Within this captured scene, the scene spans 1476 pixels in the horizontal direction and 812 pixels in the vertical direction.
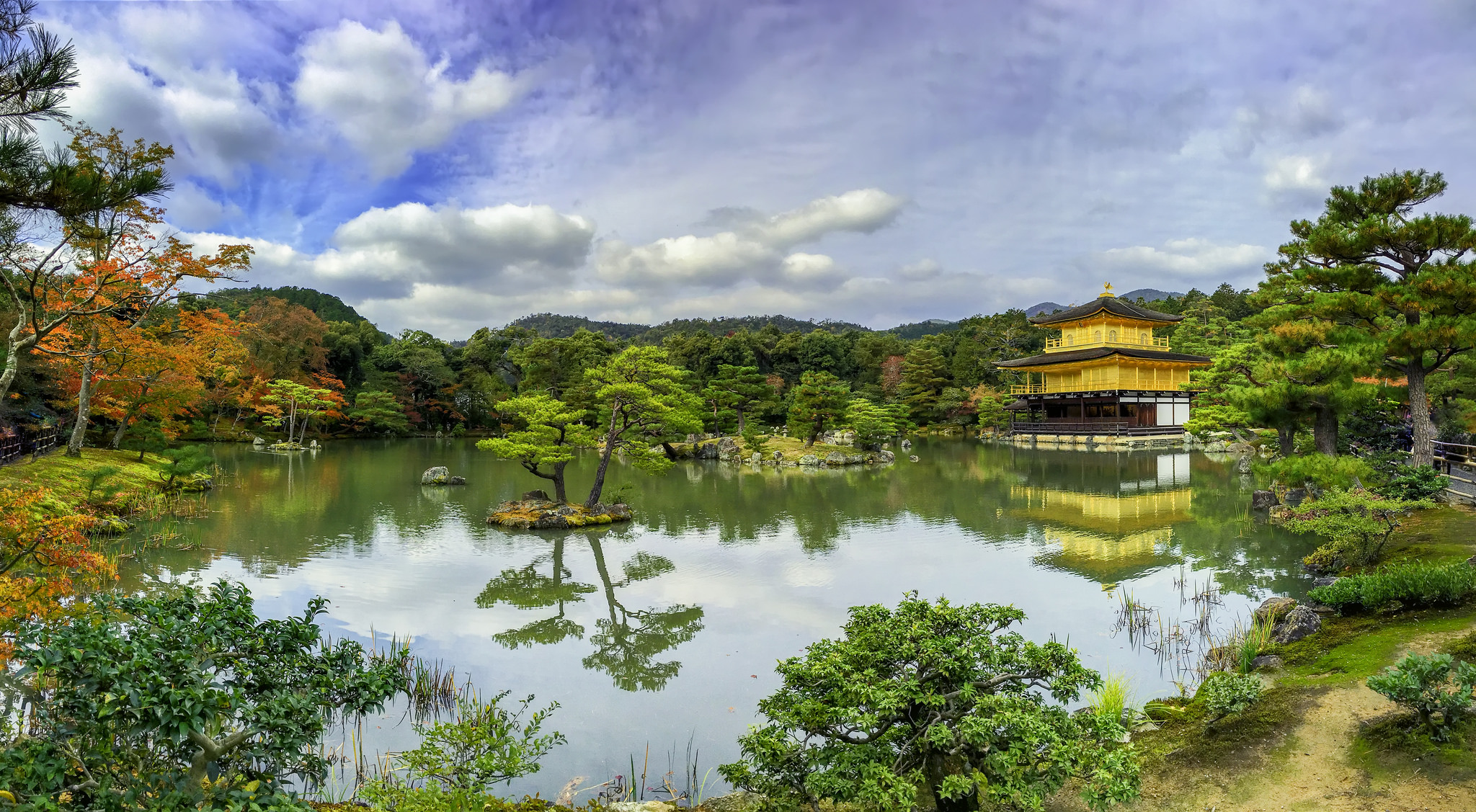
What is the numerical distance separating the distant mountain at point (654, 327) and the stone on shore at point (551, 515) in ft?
156

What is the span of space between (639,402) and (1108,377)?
23.9 m

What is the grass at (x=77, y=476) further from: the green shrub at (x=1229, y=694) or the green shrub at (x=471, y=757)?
the green shrub at (x=1229, y=694)

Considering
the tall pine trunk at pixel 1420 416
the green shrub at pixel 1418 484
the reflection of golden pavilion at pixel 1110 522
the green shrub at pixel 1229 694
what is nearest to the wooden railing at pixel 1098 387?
the reflection of golden pavilion at pixel 1110 522

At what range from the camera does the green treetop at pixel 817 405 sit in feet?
78.7

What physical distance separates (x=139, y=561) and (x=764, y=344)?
34117 mm

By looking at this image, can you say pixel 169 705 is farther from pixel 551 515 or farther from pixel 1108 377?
pixel 1108 377

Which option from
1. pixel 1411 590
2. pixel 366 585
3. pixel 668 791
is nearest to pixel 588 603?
pixel 366 585

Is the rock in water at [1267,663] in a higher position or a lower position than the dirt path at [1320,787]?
lower

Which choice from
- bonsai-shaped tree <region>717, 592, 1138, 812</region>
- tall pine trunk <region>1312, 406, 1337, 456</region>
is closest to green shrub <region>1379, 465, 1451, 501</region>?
tall pine trunk <region>1312, 406, 1337, 456</region>

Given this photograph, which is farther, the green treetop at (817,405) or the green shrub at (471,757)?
the green treetop at (817,405)

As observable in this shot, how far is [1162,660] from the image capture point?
19.7 feet

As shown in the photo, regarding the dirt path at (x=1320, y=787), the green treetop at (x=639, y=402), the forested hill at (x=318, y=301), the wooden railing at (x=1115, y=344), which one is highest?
the forested hill at (x=318, y=301)

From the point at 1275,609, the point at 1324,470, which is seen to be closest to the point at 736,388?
the point at 1324,470

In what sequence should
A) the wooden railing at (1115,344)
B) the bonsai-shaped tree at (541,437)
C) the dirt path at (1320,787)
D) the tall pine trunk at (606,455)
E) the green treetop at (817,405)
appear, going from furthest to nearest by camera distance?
the wooden railing at (1115,344)
the green treetop at (817,405)
the tall pine trunk at (606,455)
the bonsai-shaped tree at (541,437)
the dirt path at (1320,787)
